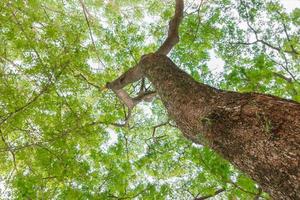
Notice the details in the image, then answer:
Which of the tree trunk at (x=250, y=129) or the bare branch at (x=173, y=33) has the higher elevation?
the bare branch at (x=173, y=33)

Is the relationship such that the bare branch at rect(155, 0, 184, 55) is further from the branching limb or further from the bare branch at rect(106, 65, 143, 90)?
the bare branch at rect(106, 65, 143, 90)

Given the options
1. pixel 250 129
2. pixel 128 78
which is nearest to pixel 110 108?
pixel 128 78

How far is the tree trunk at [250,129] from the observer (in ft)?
7.91

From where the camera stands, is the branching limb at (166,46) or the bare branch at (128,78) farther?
the branching limb at (166,46)

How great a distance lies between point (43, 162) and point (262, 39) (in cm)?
734

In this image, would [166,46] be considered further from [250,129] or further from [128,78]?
[250,129]

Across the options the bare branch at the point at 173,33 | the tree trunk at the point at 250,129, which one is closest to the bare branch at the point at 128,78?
the bare branch at the point at 173,33

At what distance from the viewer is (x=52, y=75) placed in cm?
741

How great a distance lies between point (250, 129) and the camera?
115 inches

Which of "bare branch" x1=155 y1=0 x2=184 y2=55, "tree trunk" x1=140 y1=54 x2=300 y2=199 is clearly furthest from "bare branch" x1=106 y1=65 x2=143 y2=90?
"tree trunk" x1=140 y1=54 x2=300 y2=199

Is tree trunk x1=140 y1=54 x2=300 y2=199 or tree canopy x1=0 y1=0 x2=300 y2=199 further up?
tree canopy x1=0 y1=0 x2=300 y2=199

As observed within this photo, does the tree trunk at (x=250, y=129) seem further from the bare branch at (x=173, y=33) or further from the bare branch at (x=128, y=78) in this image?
the bare branch at (x=173, y=33)

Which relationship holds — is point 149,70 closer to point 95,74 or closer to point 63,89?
point 63,89

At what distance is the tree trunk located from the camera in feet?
7.91
